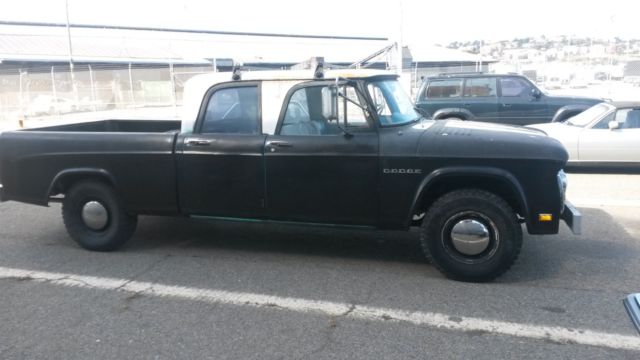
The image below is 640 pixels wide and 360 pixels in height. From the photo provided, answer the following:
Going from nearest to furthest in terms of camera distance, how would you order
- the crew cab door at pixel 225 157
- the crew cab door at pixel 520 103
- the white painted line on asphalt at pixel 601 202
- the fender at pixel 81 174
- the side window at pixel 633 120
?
1. the crew cab door at pixel 225 157
2. the fender at pixel 81 174
3. the white painted line on asphalt at pixel 601 202
4. the side window at pixel 633 120
5. the crew cab door at pixel 520 103

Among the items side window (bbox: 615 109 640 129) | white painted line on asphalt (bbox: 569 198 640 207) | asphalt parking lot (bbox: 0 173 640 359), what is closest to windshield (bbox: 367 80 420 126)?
asphalt parking lot (bbox: 0 173 640 359)

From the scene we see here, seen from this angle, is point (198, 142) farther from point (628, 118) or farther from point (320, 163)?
point (628, 118)

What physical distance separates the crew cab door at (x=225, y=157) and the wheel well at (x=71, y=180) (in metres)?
0.87

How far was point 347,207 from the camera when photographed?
5258 millimetres

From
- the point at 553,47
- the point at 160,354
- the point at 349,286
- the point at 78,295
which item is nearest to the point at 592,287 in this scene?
the point at 349,286

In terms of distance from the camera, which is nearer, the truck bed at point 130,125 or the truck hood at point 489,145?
the truck hood at point 489,145

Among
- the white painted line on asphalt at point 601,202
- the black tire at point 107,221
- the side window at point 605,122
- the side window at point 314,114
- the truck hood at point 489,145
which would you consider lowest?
the white painted line on asphalt at point 601,202

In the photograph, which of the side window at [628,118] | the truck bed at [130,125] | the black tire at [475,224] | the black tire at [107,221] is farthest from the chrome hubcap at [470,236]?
the side window at [628,118]

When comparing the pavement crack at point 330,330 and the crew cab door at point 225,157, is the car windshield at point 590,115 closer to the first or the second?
the crew cab door at point 225,157

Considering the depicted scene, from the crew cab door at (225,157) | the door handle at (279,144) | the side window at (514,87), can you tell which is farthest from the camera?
the side window at (514,87)

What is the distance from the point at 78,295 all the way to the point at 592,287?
4.27 metres

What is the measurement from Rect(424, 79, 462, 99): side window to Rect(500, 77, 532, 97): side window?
1.00m

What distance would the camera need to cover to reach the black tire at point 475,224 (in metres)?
4.85

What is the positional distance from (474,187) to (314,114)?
1.58m
